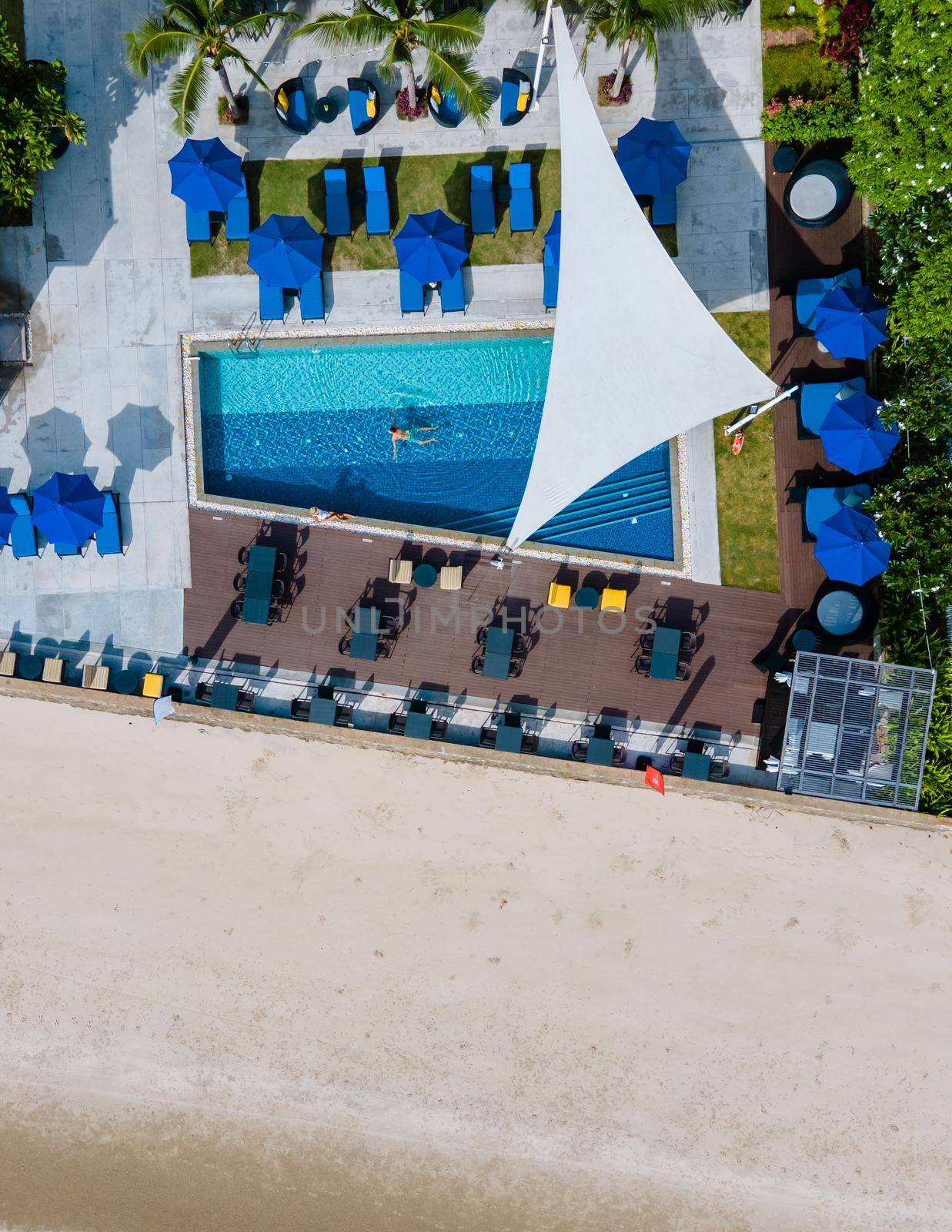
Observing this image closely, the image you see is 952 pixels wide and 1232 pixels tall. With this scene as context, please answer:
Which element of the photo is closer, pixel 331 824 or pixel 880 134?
pixel 880 134

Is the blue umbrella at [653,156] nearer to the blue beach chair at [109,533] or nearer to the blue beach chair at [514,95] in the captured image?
the blue beach chair at [514,95]

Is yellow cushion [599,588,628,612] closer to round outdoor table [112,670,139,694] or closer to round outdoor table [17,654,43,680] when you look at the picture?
round outdoor table [112,670,139,694]

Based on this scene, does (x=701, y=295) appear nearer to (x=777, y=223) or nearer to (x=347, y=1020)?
(x=777, y=223)

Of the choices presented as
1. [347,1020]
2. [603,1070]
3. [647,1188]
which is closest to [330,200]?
[347,1020]

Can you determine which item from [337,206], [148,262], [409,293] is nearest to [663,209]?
[409,293]

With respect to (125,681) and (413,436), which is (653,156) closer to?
(413,436)

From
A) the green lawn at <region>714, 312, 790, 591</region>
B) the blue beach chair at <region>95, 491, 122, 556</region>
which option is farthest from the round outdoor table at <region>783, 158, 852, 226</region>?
the blue beach chair at <region>95, 491, 122, 556</region>

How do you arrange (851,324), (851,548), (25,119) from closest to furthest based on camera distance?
(25,119)
(851,324)
(851,548)
